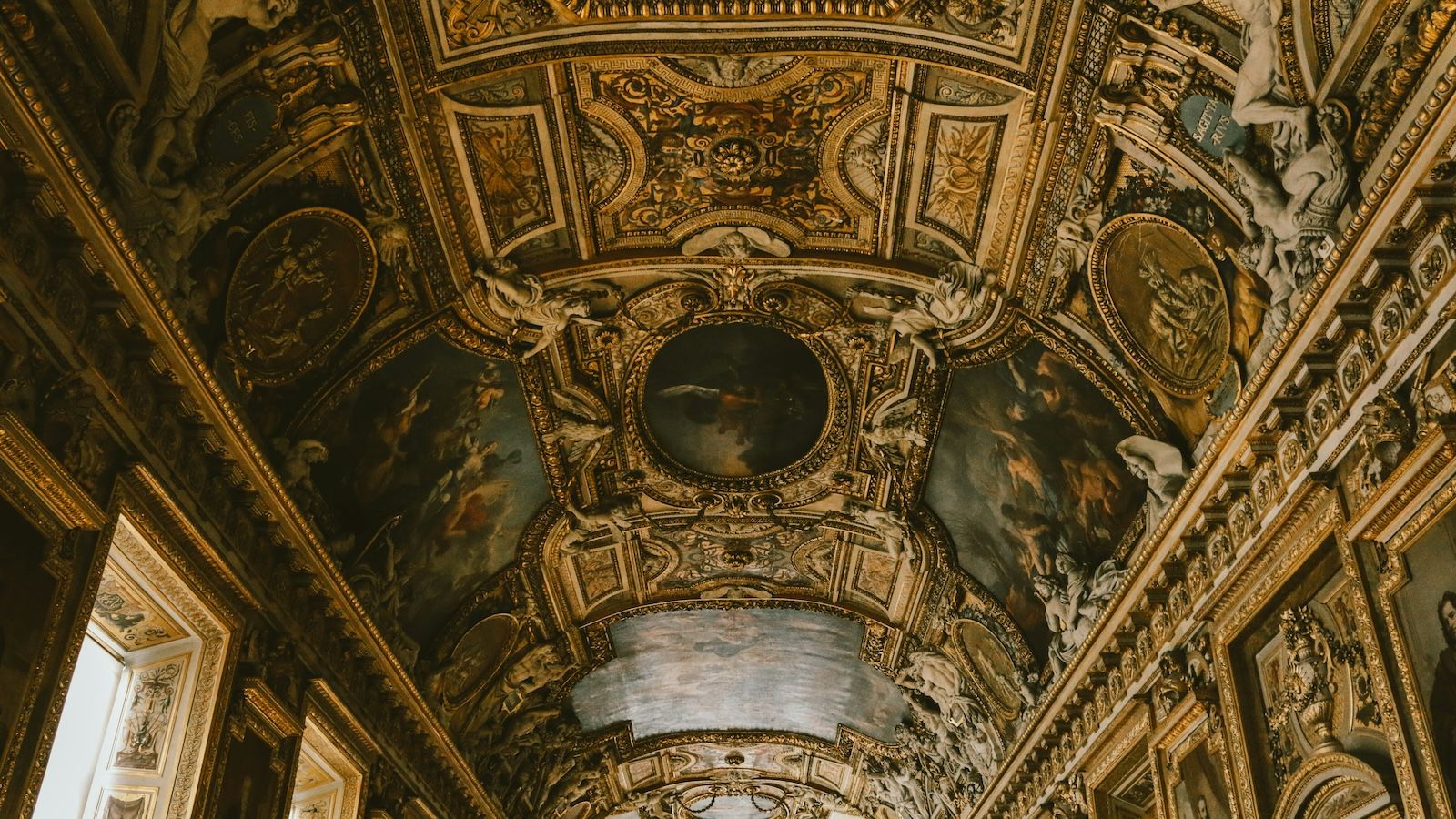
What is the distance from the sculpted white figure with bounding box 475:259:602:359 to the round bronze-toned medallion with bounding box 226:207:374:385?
1.51 meters

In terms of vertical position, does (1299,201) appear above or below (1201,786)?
above

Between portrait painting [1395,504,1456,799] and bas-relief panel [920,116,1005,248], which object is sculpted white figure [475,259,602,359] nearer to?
bas-relief panel [920,116,1005,248]

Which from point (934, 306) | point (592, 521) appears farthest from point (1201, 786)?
point (592, 521)

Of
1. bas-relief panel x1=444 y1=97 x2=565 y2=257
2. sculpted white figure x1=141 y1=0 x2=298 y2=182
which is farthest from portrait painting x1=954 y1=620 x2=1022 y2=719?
sculpted white figure x1=141 y1=0 x2=298 y2=182

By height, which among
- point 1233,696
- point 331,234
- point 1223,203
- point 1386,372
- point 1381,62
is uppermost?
point 331,234

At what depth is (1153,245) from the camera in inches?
436

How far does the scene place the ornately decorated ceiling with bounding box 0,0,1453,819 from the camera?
9039mm

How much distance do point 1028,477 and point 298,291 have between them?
338 inches

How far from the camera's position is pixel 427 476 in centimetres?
1462

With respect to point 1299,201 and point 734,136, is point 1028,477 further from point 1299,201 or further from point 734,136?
point 1299,201

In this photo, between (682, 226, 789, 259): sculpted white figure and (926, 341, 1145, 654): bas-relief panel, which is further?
(682, 226, 789, 259): sculpted white figure

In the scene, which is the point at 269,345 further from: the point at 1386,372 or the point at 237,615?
the point at 1386,372

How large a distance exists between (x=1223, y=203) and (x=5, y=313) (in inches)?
340

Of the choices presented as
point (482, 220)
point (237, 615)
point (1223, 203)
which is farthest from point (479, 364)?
point (1223, 203)
